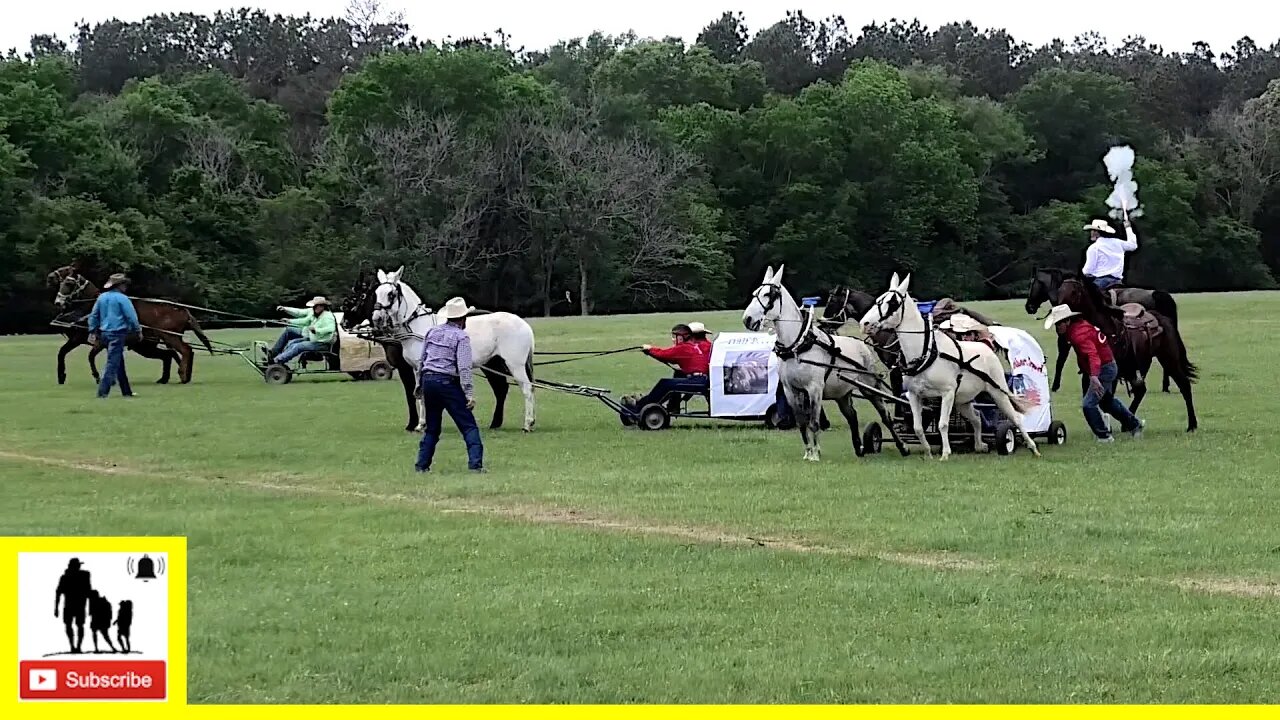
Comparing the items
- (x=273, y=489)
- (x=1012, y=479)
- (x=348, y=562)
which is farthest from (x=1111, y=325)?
(x=348, y=562)

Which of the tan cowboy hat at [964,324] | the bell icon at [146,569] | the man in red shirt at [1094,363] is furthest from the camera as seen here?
the man in red shirt at [1094,363]

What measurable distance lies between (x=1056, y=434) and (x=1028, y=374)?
0.95 metres

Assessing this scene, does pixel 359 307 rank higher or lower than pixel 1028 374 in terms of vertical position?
higher

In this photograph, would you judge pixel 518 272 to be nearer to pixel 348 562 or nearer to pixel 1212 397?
pixel 1212 397

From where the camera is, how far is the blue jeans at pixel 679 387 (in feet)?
68.4

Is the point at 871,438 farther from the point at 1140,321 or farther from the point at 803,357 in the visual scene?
the point at 1140,321

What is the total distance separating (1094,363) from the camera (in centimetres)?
1828

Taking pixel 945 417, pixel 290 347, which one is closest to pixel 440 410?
pixel 945 417

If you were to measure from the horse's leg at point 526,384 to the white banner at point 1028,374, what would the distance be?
6.35m

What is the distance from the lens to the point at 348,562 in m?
11.1

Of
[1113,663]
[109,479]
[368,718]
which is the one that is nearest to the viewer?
[368,718]

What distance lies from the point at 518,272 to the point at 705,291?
30.7 ft

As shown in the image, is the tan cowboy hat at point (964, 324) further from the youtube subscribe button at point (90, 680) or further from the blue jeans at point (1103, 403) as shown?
the youtube subscribe button at point (90, 680)

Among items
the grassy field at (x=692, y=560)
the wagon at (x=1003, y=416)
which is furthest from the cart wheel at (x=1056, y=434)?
the grassy field at (x=692, y=560)
